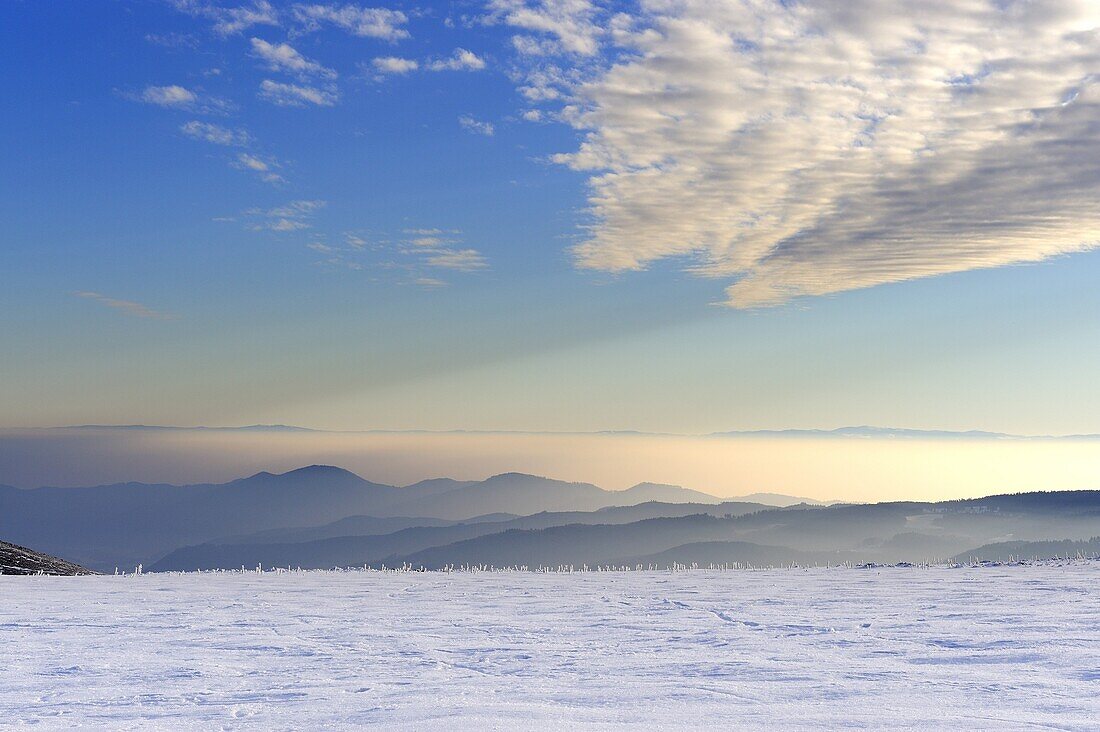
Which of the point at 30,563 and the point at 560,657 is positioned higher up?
the point at 560,657

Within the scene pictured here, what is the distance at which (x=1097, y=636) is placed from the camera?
1227 centimetres

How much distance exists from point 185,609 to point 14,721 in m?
9.00

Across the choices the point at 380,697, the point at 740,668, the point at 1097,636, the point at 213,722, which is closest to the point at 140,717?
the point at 213,722

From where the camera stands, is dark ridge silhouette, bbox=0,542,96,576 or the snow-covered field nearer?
the snow-covered field

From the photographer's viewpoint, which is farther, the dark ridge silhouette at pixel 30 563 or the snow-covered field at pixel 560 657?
the dark ridge silhouette at pixel 30 563

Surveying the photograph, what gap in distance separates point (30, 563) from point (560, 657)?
87.2 feet

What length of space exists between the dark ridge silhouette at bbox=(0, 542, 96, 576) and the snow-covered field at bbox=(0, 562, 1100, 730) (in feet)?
29.4

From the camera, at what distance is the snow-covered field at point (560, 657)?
27.2 feet

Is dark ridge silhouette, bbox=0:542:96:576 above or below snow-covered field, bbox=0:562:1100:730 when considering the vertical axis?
below

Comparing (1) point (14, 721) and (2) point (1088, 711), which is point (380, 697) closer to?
(1) point (14, 721)

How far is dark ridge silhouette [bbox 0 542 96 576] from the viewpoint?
2792 cm

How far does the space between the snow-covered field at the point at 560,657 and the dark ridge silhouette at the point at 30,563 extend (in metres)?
8.96

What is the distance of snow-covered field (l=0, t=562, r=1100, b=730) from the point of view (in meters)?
8.29

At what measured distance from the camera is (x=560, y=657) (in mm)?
11398
